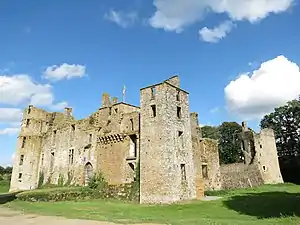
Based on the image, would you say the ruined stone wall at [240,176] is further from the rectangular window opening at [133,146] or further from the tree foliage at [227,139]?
the tree foliage at [227,139]

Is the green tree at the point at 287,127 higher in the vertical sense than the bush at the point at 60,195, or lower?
higher

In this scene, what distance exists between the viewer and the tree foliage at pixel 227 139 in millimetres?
67844

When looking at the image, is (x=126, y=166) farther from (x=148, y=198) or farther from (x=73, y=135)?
(x=73, y=135)

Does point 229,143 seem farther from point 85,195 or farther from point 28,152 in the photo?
point 85,195

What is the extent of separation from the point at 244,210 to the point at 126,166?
13317 millimetres

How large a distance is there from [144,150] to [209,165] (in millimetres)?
12664

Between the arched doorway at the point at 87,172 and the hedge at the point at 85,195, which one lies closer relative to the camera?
the hedge at the point at 85,195

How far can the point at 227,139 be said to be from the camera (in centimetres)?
7294

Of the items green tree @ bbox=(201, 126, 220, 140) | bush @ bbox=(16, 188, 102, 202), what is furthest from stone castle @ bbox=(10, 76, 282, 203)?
green tree @ bbox=(201, 126, 220, 140)

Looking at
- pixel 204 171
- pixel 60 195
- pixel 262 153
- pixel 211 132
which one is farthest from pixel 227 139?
pixel 60 195

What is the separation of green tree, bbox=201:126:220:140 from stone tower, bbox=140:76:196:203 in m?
49.5

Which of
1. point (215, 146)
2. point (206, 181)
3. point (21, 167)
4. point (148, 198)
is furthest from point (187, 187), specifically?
point (21, 167)

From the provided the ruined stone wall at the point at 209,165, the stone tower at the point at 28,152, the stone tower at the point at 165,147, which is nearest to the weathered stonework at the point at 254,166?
the ruined stone wall at the point at 209,165

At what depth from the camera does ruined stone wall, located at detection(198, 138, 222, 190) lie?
33097 mm
